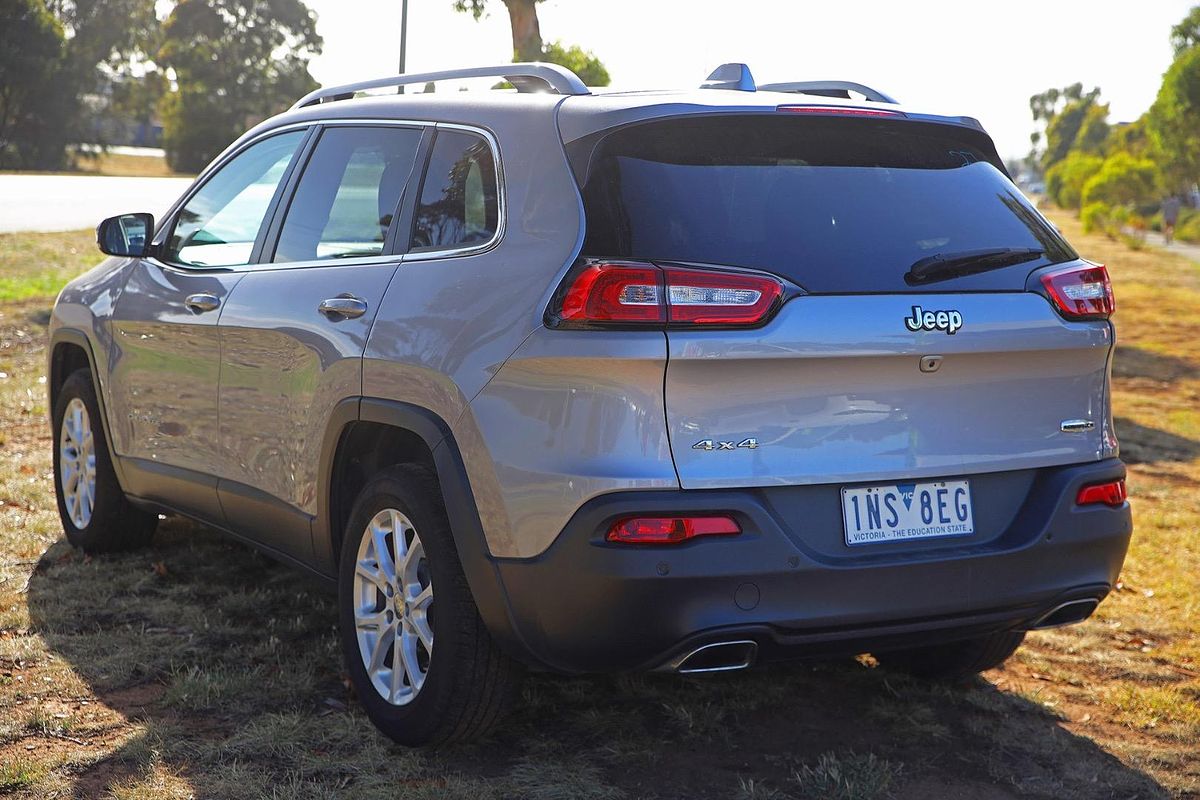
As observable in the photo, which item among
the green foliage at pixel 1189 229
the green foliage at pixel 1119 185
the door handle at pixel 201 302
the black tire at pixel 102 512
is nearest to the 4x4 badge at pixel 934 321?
the door handle at pixel 201 302

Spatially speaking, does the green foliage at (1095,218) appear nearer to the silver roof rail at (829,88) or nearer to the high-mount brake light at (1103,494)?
the silver roof rail at (829,88)

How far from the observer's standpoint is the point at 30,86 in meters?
55.5

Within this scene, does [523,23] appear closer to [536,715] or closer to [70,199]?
[536,715]

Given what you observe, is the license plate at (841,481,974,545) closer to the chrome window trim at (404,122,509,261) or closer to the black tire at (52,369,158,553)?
the chrome window trim at (404,122,509,261)

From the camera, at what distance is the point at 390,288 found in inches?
151

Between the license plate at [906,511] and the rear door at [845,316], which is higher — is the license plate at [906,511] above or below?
below

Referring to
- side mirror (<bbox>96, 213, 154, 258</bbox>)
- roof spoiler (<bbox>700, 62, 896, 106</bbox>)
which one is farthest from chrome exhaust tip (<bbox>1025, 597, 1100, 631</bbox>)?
side mirror (<bbox>96, 213, 154, 258</bbox>)

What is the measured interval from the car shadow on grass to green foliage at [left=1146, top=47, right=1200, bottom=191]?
174ft

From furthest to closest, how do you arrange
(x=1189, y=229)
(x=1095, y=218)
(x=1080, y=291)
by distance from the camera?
(x=1189, y=229)
(x=1095, y=218)
(x=1080, y=291)

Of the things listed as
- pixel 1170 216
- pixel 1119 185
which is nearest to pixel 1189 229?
pixel 1170 216

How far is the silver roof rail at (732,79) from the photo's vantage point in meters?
3.95

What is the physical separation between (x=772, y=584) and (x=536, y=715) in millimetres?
1255

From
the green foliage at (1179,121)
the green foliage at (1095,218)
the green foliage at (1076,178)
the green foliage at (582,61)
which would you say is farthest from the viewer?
Answer: the green foliage at (1076,178)

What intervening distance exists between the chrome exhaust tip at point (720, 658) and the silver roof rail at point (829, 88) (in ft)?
5.89
